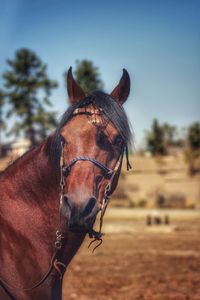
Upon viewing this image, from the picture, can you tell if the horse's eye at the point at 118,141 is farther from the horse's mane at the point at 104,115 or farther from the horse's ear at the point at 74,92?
the horse's ear at the point at 74,92

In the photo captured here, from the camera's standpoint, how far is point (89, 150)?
125 inches

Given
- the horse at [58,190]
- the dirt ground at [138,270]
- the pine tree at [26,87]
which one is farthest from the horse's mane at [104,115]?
the pine tree at [26,87]

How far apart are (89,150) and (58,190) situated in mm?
415

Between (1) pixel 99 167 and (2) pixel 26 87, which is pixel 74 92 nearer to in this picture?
(1) pixel 99 167

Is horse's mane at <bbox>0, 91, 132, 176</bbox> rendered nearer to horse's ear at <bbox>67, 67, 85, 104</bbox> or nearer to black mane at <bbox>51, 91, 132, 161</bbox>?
black mane at <bbox>51, 91, 132, 161</bbox>

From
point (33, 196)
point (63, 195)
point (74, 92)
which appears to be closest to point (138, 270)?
point (33, 196)

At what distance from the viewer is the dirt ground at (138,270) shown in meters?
8.22

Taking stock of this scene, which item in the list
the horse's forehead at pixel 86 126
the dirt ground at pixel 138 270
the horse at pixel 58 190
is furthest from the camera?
the dirt ground at pixel 138 270

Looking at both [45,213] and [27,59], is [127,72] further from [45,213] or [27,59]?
[27,59]

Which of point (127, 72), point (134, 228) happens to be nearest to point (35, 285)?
point (127, 72)

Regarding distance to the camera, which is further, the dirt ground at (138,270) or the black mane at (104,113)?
the dirt ground at (138,270)

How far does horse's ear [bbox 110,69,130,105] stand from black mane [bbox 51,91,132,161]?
0.48 feet

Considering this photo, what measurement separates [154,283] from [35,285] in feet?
21.1

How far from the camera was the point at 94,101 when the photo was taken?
11.2ft
